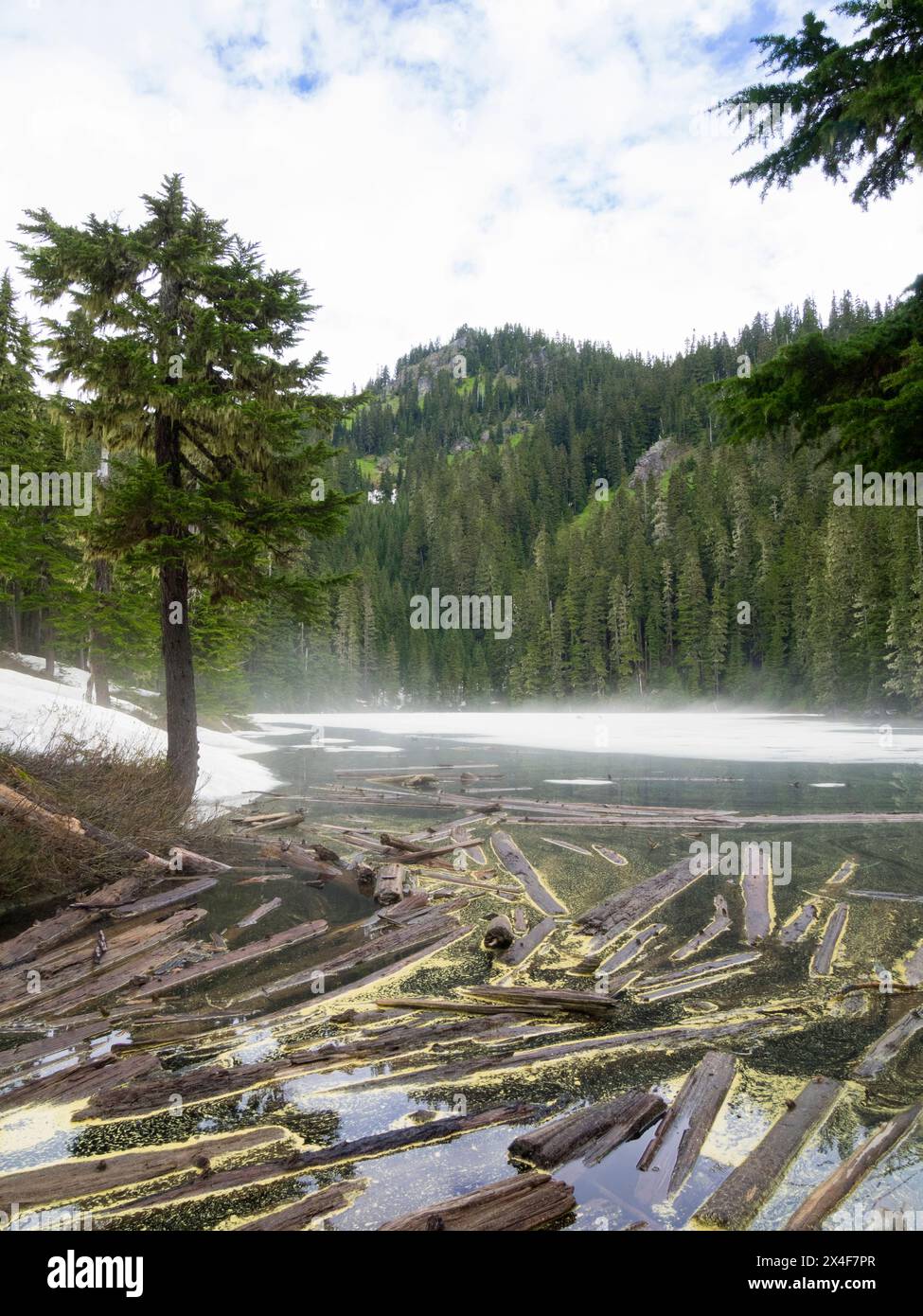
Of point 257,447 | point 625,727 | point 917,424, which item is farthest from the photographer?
point 625,727

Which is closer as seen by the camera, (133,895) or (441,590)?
(133,895)

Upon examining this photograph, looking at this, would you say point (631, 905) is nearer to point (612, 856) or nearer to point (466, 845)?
point (612, 856)

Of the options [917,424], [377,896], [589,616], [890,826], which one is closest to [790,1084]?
[917,424]

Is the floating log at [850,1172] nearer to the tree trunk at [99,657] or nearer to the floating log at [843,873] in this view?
the floating log at [843,873]

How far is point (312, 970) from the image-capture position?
8.16 metres

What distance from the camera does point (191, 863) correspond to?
40.9ft

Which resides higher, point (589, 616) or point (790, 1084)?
point (589, 616)

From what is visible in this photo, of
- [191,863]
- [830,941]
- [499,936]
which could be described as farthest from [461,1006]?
[191,863]

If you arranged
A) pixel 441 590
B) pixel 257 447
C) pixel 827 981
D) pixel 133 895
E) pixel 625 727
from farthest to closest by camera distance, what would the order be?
pixel 441 590, pixel 625 727, pixel 257 447, pixel 133 895, pixel 827 981

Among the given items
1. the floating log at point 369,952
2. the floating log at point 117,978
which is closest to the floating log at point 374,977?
the floating log at point 369,952

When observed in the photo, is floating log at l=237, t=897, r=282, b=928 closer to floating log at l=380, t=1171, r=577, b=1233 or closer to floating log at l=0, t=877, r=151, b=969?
floating log at l=0, t=877, r=151, b=969

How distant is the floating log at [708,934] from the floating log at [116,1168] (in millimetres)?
5326

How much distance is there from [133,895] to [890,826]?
1541 centimetres

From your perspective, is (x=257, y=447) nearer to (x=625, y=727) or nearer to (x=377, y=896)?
(x=377, y=896)
